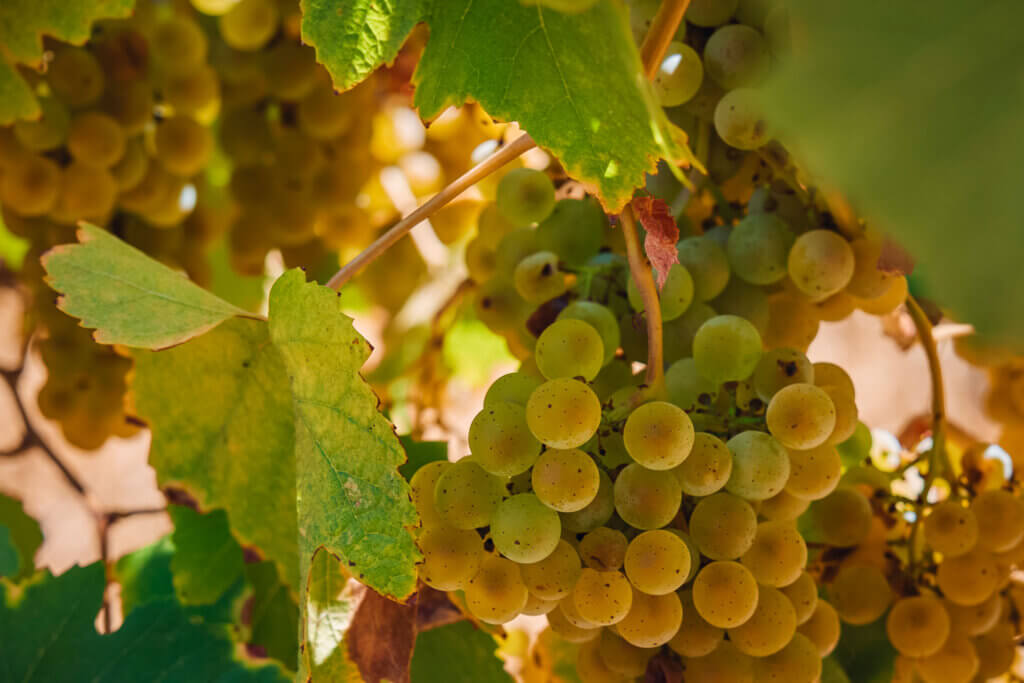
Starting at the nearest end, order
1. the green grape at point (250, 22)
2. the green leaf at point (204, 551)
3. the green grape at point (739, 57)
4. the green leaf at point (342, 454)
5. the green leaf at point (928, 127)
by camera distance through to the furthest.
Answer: the green leaf at point (928, 127) → the green leaf at point (342, 454) → the green grape at point (739, 57) → the green leaf at point (204, 551) → the green grape at point (250, 22)

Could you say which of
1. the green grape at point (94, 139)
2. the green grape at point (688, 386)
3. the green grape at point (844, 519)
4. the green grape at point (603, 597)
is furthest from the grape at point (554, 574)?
the green grape at point (94, 139)

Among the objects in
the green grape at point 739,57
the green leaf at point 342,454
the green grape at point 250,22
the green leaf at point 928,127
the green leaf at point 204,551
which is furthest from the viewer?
the green grape at point 250,22

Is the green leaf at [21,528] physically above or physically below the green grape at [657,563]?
below

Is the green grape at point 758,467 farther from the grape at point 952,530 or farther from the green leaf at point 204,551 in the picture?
the green leaf at point 204,551

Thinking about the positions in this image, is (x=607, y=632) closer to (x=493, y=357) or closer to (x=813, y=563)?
(x=813, y=563)

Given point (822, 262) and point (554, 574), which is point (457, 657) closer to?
point (554, 574)

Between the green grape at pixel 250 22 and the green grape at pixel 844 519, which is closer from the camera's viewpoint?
the green grape at pixel 844 519

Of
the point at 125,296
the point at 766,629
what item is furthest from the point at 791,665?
the point at 125,296
